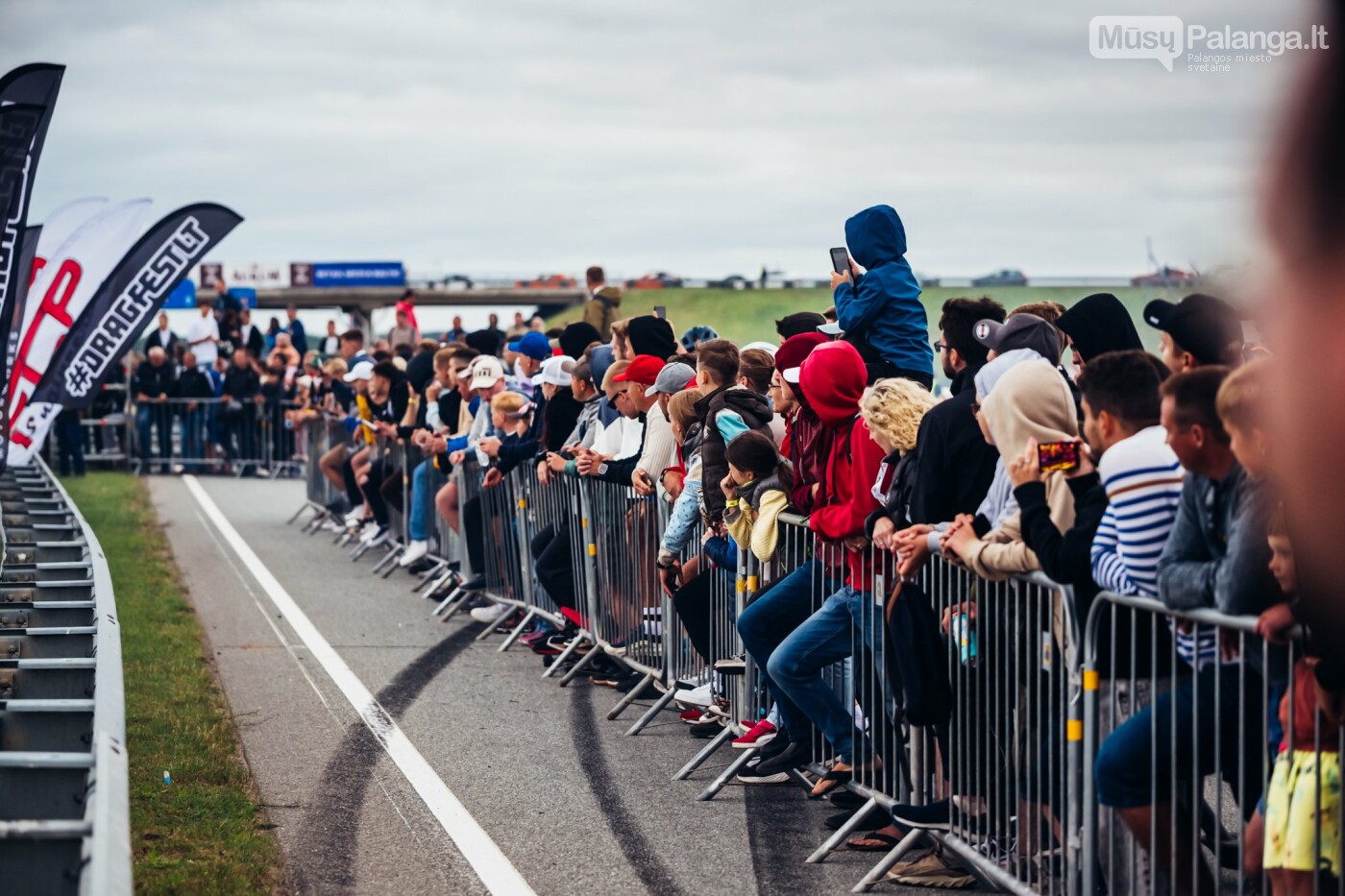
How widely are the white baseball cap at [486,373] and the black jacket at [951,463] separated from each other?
26.1ft

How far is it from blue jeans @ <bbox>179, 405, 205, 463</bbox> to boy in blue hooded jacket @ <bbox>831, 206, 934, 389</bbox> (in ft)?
81.1

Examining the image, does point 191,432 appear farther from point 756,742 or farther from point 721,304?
point 721,304

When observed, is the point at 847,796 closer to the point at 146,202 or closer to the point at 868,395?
the point at 868,395

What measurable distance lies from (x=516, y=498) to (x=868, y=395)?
20.6ft

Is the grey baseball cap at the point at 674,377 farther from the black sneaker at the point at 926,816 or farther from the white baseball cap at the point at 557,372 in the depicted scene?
the black sneaker at the point at 926,816

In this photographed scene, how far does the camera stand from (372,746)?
8.38 m

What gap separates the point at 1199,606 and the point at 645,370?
21.4ft

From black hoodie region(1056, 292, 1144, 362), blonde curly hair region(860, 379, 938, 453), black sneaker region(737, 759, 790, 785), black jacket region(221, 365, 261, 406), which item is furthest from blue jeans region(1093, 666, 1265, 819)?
black jacket region(221, 365, 261, 406)

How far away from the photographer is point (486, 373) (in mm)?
13883

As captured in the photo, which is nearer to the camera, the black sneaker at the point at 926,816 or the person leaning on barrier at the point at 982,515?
the person leaning on barrier at the point at 982,515

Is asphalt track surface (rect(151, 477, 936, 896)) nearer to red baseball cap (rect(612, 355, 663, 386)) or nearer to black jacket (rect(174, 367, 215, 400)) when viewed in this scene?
red baseball cap (rect(612, 355, 663, 386))

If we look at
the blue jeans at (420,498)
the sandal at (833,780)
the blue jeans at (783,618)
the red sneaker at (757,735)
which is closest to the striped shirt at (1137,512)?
the sandal at (833,780)

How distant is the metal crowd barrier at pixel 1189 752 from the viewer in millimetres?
3916

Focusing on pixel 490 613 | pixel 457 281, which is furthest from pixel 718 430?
pixel 457 281
